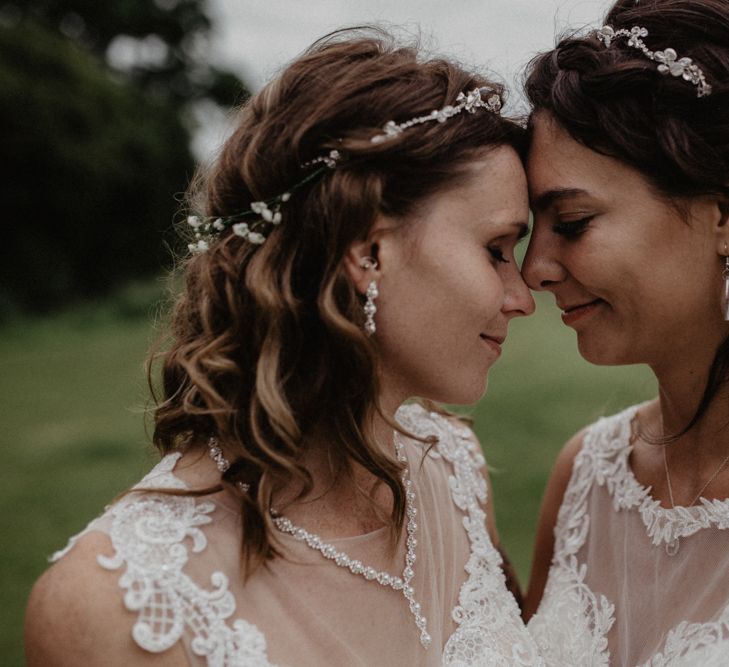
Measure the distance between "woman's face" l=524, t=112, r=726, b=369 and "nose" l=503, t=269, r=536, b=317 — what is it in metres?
0.11

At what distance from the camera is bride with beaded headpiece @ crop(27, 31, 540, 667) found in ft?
8.47

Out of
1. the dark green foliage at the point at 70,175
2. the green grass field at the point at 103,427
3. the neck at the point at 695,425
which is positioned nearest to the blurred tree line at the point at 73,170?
the dark green foliage at the point at 70,175

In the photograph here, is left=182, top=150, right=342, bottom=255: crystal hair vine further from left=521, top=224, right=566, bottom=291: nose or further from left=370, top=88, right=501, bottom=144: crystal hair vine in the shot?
left=521, top=224, right=566, bottom=291: nose

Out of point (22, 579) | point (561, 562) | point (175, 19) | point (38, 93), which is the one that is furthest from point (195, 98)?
point (561, 562)

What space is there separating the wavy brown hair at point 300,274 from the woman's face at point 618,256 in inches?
14.6

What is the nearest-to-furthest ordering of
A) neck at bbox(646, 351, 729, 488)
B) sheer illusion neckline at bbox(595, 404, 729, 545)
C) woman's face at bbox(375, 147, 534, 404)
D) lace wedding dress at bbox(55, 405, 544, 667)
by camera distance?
lace wedding dress at bbox(55, 405, 544, 667)
woman's face at bbox(375, 147, 534, 404)
sheer illusion neckline at bbox(595, 404, 729, 545)
neck at bbox(646, 351, 729, 488)

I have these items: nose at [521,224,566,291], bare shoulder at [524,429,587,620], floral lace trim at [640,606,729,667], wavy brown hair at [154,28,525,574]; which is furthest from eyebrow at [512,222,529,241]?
floral lace trim at [640,606,729,667]

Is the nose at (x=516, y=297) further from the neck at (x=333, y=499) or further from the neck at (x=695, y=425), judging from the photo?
the neck at (x=695, y=425)

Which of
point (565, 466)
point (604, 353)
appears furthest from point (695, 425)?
point (565, 466)

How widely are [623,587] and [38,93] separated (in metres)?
19.5

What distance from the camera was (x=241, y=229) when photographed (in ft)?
8.94

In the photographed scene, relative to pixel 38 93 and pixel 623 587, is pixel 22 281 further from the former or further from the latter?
pixel 623 587

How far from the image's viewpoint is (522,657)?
297 centimetres

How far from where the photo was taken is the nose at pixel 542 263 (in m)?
3.19
